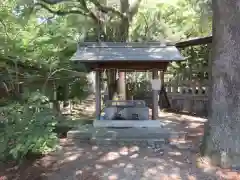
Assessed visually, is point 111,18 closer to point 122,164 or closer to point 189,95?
point 189,95

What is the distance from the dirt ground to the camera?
16.2 ft

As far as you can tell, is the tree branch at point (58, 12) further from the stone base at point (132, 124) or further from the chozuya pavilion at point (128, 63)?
the stone base at point (132, 124)

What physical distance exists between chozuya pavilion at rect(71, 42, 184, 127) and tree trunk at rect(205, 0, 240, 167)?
1814mm

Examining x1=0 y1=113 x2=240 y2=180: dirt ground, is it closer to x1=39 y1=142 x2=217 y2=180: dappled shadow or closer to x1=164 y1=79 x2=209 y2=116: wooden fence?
x1=39 y1=142 x2=217 y2=180: dappled shadow

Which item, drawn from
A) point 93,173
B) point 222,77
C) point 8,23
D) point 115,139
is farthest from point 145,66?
point 8,23

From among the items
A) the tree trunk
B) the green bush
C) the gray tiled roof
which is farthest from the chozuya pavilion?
the green bush

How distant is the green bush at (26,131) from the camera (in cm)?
482

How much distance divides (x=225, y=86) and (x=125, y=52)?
2979 millimetres

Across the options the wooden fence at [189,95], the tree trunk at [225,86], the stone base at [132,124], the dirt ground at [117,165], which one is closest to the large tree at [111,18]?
the stone base at [132,124]

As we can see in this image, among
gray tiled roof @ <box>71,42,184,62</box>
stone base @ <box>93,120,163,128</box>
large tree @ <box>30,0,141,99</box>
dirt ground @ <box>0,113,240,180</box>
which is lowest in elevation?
dirt ground @ <box>0,113,240,180</box>

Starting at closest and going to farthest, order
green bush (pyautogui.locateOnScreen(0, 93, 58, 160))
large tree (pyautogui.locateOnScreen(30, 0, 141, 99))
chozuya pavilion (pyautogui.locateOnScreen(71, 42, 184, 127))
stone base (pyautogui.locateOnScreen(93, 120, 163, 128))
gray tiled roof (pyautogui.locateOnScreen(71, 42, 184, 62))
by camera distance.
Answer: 1. green bush (pyautogui.locateOnScreen(0, 93, 58, 160))
2. gray tiled roof (pyautogui.locateOnScreen(71, 42, 184, 62))
3. chozuya pavilion (pyautogui.locateOnScreen(71, 42, 184, 127))
4. stone base (pyautogui.locateOnScreen(93, 120, 163, 128))
5. large tree (pyautogui.locateOnScreen(30, 0, 141, 99))

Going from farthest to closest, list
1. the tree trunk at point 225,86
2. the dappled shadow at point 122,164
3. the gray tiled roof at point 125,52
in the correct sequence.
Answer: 1. the gray tiled roof at point 125,52
2. the tree trunk at point 225,86
3. the dappled shadow at point 122,164

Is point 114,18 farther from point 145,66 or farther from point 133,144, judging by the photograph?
point 133,144

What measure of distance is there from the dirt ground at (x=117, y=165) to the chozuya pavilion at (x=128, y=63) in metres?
1.27
